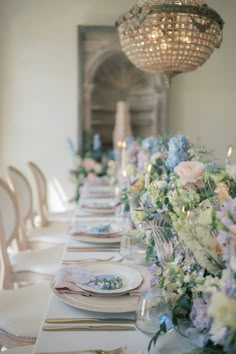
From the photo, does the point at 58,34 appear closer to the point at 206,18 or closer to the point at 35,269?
the point at 206,18

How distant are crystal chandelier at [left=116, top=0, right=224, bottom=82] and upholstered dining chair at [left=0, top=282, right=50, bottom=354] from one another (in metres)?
1.35

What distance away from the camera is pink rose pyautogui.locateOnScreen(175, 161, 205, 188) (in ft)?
4.47

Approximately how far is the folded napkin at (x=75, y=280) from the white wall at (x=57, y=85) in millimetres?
3587

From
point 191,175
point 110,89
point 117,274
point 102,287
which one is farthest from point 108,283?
point 110,89

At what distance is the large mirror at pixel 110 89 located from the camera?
466 cm

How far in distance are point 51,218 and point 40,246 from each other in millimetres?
691

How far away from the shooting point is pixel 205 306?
2.71 feet

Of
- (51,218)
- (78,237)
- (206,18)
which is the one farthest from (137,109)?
(78,237)

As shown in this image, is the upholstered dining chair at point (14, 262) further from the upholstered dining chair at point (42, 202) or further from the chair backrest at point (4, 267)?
the upholstered dining chair at point (42, 202)

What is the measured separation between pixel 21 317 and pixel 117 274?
42 cm

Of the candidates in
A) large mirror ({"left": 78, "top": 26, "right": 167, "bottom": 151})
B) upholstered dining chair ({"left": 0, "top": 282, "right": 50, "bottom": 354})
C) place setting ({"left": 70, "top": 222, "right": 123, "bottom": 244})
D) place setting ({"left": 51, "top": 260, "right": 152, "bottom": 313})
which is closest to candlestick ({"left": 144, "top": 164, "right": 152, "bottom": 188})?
place setting ({"left": 70, "top": 222, "right": 123, "bottom": 244})

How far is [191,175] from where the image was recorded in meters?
1.36

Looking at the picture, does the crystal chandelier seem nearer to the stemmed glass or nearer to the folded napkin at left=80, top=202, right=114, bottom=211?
the folded napkin at left=80, top=202, right=114, bottom=211

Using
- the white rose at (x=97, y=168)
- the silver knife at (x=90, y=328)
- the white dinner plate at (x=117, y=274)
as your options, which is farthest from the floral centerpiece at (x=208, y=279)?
the white rose at (x=97, y=168)
